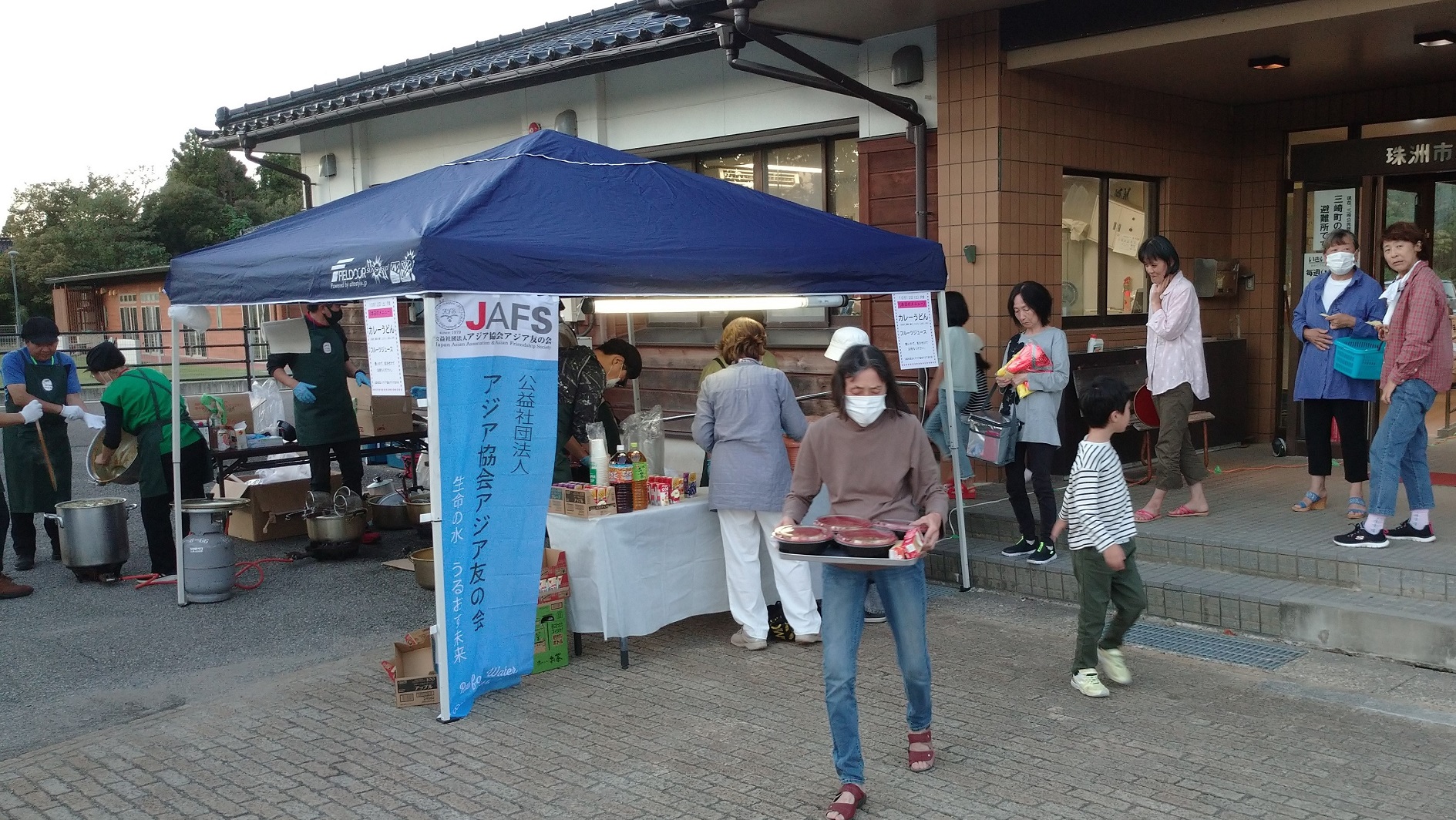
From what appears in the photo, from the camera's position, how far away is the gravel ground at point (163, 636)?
5543 mm

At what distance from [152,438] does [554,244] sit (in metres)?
4.45

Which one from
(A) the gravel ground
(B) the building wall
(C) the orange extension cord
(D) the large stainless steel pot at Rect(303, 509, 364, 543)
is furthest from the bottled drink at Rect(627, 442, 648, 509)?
(B) the building wall

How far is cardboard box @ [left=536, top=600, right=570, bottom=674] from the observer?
5688mm

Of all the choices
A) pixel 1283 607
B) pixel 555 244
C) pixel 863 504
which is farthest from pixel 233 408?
pixel 1283 607

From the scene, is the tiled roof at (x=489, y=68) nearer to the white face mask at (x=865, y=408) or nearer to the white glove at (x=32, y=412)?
the white glove at (x=32, y=412)

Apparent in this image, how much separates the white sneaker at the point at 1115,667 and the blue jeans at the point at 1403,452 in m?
2.07

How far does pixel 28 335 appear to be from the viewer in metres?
8.18

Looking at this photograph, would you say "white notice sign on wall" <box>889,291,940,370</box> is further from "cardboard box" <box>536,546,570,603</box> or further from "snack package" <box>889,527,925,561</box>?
"snack package" <box>889,527,925,561</box>

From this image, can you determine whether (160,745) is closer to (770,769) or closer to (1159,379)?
(770,769)

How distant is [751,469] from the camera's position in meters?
5.86

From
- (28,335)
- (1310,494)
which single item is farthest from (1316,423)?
(28,335)

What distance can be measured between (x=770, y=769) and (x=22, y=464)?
683cm

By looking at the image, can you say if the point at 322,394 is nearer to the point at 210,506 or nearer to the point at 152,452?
the point at 152,452

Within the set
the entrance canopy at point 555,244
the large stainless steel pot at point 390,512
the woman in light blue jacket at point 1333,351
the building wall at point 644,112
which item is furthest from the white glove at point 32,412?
the woman in light blue jacket at point 1333,351
